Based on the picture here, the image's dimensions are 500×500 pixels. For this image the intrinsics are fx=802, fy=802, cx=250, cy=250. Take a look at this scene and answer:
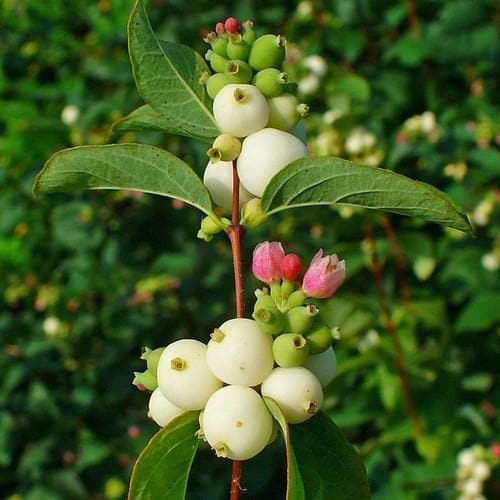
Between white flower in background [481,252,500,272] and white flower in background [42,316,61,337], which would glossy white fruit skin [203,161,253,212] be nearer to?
white flower in background [481,252,500,272]

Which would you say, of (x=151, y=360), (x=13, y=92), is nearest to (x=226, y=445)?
(x=151, y=360)

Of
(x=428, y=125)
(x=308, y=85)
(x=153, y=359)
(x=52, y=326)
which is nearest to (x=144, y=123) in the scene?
(x=153, y=359)

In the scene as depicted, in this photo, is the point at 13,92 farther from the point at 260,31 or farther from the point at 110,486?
the point at 110,486

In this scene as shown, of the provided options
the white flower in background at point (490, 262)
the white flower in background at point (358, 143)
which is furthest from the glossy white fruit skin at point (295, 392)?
the white flower in background at point (490, 262)

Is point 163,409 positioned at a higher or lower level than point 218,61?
lower

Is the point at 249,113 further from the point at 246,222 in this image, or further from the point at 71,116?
the point at 71,116

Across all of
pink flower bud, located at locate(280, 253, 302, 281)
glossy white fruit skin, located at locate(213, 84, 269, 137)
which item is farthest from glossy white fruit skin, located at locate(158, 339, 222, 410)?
glossy white fruit skin, located at locate(213, 84, 269, 137)
